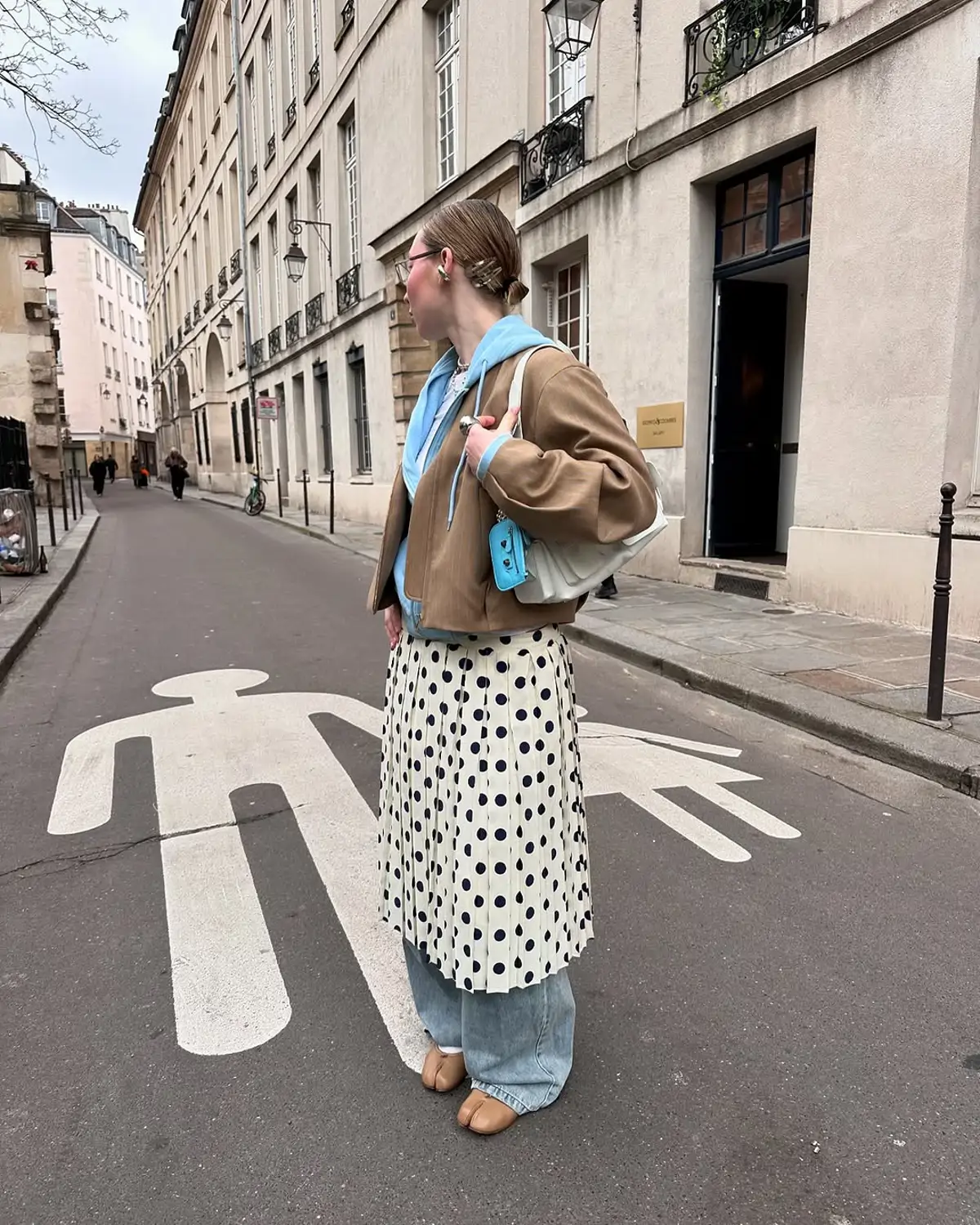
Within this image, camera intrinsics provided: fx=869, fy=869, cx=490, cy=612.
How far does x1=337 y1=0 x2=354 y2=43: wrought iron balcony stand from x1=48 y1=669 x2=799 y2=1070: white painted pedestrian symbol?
59.2 feet

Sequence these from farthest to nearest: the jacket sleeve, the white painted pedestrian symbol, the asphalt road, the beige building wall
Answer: the beige building wall, the white painted pedestrian symbol, the asphalt road, the jacket sleeve

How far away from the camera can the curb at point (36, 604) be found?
714 cm

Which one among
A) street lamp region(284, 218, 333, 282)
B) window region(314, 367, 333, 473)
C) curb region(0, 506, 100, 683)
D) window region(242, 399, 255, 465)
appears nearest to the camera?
curb region(0, 506, 100, 683)

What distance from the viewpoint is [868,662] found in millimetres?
5980

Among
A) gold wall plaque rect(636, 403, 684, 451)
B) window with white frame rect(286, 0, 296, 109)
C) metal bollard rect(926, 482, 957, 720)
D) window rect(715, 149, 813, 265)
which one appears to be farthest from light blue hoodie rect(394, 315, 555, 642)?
window with white frame rect(286, 0, 296, 109)

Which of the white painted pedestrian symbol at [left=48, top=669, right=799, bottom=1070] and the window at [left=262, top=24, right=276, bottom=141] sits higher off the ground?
the window at [left=262, top=24, right=276, bottom=141]

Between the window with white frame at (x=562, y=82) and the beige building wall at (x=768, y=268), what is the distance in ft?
0.39

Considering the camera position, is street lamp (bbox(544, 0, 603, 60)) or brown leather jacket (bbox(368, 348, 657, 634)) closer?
brown leather jacket (bbox(368, 348, 657, 634))

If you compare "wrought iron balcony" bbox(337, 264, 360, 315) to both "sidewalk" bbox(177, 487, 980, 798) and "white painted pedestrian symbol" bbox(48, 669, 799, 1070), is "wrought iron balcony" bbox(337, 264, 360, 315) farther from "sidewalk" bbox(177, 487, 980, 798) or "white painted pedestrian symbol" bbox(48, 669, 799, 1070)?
"white painted pedestrian symbol" bbox(48, 669, 799, 1070)

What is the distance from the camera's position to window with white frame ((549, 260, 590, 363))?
11.7 meters

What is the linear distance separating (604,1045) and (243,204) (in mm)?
31538

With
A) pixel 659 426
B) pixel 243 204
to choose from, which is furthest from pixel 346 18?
pixel 659 426

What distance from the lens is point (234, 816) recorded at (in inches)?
150

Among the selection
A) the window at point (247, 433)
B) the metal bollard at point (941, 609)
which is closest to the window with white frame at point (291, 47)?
the window at point (247, 433)
